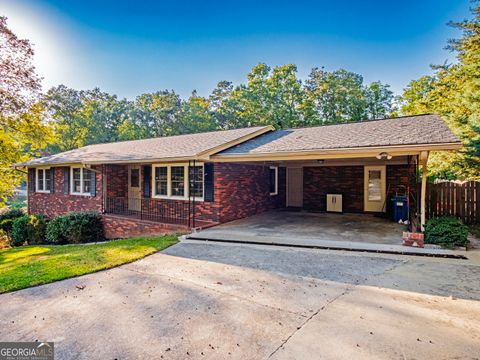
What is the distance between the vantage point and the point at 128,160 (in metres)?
10.3

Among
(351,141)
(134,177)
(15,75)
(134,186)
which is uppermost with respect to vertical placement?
(15,75)

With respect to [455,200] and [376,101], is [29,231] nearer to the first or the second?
[455,200]

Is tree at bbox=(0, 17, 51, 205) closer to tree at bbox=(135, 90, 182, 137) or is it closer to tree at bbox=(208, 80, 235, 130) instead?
tree at bbox=(208, 80, 235, 130)

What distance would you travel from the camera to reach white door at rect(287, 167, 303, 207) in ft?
45.3

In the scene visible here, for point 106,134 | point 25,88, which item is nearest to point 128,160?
point 25,88

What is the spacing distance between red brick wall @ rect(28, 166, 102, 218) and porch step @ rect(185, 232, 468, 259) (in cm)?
642

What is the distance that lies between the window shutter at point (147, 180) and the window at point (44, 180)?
21.6ft

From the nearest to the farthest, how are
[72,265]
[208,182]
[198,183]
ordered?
[72,265] < [208,182] < [198,183]

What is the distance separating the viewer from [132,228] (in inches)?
424

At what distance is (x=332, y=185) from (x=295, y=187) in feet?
5.98

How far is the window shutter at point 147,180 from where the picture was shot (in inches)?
467

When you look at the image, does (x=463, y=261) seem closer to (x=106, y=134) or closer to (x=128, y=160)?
(x=128, y=160)

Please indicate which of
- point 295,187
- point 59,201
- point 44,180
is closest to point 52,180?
point 44,180

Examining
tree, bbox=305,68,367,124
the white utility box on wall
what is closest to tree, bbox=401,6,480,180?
the white utility box on wall
